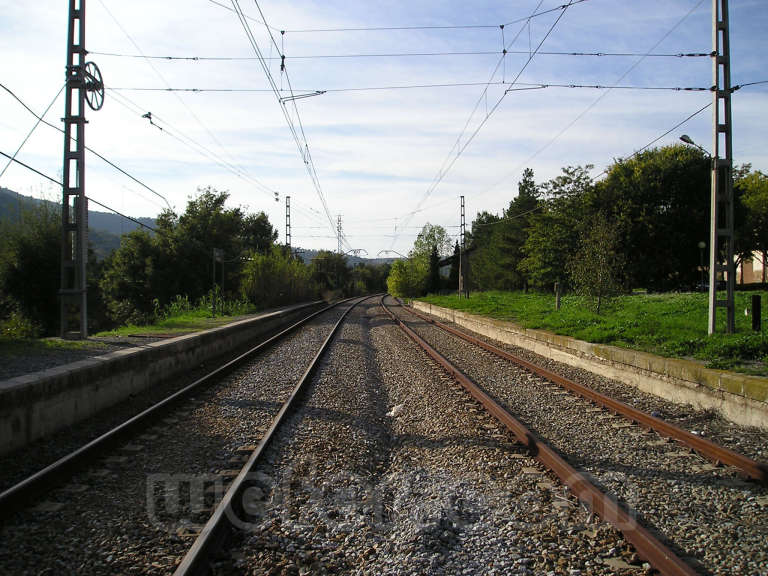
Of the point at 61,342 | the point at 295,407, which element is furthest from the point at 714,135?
the point at 61,342

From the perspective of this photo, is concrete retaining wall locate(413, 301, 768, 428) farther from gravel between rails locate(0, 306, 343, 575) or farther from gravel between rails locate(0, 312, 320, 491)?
gravel between rails locate(0, 312, 320, 491)

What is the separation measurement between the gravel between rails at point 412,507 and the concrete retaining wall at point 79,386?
274cm

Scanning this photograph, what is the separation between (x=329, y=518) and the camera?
435cm

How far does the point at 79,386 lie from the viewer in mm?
7621

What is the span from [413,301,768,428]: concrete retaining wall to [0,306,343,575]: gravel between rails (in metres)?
5.92

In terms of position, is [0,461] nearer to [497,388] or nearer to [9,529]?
[9,529]

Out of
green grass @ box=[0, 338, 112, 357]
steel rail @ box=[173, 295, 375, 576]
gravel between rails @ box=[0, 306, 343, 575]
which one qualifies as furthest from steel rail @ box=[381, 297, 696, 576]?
green grass @ box=[0, 338, 112, 357]

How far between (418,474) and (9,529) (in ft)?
10.7

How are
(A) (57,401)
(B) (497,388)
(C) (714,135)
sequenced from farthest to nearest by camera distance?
(C) (714,135)
(B) (497,388)
(A) (57,401)

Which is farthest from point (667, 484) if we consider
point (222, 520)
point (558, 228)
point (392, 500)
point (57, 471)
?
point (558, 228)

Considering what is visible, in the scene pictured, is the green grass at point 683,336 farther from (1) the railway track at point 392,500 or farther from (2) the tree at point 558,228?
(2) the tree at point 558,228

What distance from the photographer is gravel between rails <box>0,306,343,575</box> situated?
3715mm

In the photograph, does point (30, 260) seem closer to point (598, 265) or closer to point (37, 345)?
point (37, 345)

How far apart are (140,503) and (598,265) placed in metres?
16.6
